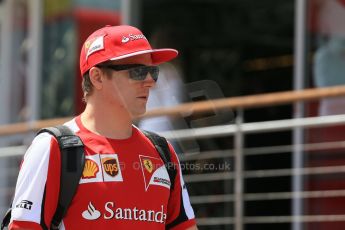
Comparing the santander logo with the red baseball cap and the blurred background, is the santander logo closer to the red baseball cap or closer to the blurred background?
the red baseball cap

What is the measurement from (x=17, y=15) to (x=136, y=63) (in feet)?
21.2

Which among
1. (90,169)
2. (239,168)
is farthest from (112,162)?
(239,168)

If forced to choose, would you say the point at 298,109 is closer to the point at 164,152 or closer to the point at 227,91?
the point at 227,91

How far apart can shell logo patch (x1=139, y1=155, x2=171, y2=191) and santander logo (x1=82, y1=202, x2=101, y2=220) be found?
21cm

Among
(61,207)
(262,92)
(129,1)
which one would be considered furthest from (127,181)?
(262,92)

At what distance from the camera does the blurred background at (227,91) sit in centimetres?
591

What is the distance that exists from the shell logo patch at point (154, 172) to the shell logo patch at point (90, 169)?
0.19 meters

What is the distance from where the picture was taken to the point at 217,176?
628cm

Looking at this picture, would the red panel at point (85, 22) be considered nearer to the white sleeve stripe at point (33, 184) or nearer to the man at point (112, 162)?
the man at point (112, 162)

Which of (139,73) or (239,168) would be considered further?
(239,168)

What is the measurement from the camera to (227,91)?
29.2 feet

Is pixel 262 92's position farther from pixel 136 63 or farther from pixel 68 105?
pixel 136 63

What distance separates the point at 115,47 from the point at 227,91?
5.75m

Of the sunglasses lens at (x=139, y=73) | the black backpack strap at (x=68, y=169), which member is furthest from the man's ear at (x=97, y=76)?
the black backpack strap at (x=68, y=169)
